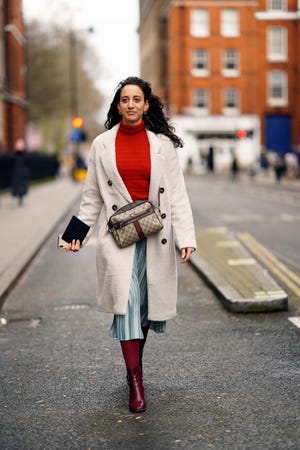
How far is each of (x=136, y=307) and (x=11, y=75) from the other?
43.0 m

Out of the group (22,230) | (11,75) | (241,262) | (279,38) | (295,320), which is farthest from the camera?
(279,38)

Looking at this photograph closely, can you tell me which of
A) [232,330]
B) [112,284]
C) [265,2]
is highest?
[265,2]

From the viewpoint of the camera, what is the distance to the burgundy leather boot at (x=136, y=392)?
4480mm

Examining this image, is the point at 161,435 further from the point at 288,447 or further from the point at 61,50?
the point at 61,50

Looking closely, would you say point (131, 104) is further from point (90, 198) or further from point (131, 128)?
point (90, 198)

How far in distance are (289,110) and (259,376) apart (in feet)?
206

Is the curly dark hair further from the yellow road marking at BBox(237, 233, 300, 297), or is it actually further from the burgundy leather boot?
the yellow road marking at BBox(237, 233, 300, 297)

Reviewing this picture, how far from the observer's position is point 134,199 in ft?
15.0

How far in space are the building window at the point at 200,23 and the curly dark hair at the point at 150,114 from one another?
6563cm

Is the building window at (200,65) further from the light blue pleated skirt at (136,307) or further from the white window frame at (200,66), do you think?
the light blue pleated skirt at (136,307)

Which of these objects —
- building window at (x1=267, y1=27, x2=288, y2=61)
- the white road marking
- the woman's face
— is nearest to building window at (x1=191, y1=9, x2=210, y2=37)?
building window at (x1=267, y1=27, x2=288, y2=61)

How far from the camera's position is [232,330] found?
21.9 ft

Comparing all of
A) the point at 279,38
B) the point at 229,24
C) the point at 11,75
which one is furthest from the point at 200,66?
the point at 11,75

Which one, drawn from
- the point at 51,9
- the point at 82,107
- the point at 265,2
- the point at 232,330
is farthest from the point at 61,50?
the point at 232,330
